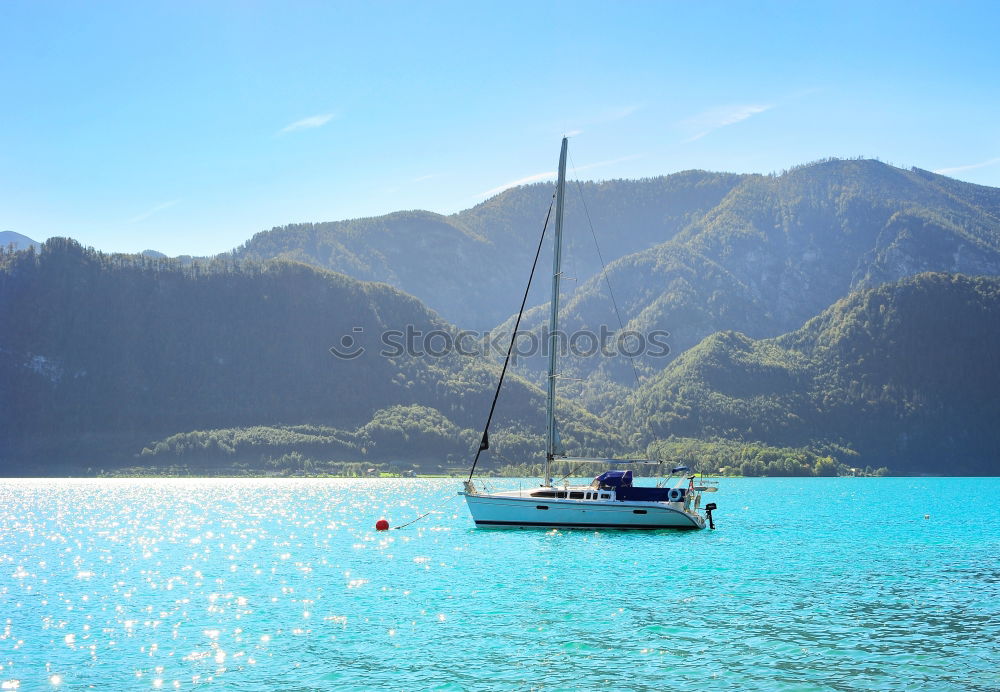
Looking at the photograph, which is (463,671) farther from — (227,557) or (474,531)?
(474,531)

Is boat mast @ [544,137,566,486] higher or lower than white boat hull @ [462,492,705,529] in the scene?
higher

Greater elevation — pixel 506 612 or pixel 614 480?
pixel 614 480

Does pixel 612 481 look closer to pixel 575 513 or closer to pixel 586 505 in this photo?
pixel 586 505

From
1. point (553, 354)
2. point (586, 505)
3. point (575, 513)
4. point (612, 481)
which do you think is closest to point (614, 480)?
point (612, 481)

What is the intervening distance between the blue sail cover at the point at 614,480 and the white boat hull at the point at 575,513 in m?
1.69

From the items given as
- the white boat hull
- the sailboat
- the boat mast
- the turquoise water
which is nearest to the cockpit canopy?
the sailboat

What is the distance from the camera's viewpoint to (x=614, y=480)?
63.7 metres

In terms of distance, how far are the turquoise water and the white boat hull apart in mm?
1127

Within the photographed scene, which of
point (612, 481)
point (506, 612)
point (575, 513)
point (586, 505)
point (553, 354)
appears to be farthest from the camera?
point (553, 354)

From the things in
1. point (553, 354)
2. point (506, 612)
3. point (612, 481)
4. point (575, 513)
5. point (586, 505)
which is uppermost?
point (553, 354)

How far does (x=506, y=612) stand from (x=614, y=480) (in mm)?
29300

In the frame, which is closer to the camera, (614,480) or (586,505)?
(586,505)

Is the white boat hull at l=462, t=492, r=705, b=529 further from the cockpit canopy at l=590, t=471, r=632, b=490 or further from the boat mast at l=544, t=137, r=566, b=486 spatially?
the boat mast at l=544, t=137, r=566, b=486

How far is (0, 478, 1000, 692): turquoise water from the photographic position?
85.1 ft
